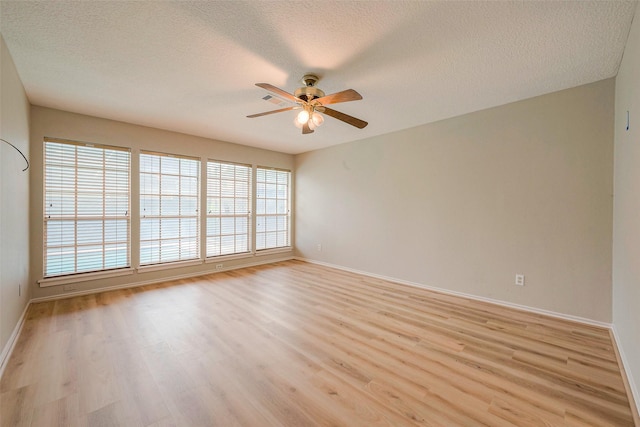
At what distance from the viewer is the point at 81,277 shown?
3797mm

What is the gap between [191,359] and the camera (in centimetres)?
221

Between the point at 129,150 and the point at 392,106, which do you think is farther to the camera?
the point at 129,150

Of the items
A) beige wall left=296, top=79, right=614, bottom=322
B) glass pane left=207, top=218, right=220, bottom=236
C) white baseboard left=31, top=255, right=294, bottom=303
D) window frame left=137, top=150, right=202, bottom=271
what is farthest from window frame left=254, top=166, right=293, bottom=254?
beige wall left=296, top=79, right=614, bottom=322

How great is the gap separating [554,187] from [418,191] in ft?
5.37

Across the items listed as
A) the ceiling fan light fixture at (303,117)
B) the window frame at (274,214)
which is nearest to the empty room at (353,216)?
the ceiling fan light fixture at (303,117)

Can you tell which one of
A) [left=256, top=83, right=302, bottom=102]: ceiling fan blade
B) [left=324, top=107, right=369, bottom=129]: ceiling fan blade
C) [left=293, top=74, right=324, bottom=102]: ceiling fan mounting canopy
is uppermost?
[left=293, top=74, right=324, bottom=102]: ceiling fan mounting canopy

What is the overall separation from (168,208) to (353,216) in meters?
3.36

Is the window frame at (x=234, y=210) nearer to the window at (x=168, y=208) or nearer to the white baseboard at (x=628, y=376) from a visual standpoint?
the window at (x=168, y=208)

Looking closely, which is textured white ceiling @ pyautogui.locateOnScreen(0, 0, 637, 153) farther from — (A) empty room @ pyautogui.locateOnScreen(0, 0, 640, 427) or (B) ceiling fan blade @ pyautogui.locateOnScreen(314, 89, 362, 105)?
(B) ceiling fan blade @ pyautogui.locateOnScreen(314, 89, 362, 105)

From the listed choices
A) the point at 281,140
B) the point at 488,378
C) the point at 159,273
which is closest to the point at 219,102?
the point at 281,140

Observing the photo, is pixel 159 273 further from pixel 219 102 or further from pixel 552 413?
pixel 552 413

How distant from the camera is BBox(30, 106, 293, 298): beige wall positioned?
136 inches

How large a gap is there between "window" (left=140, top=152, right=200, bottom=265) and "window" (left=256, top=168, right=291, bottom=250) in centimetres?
135

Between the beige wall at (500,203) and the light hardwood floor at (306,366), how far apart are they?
47 centimetres
